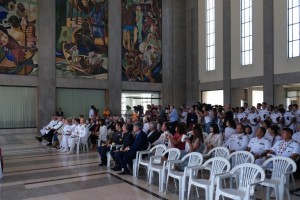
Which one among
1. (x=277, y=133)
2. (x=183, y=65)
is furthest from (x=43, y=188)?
(x=183, y=65)

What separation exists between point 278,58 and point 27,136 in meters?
15.2

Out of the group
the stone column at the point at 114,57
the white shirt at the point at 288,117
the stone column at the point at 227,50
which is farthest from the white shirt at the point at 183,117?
the stone column at the point at 114,57

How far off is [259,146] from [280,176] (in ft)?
4.99

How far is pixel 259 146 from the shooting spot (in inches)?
270

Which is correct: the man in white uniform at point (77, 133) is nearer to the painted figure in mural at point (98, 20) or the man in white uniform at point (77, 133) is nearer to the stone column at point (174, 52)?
the painted figure in mural at point (98, 20)

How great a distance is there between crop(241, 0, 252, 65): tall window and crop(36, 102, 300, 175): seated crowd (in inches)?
286

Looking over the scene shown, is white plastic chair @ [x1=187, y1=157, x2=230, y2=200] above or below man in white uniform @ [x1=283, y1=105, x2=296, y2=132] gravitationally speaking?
below

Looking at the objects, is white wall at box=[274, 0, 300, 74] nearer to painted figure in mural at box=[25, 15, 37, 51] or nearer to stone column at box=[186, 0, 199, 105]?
stone column at box=[186, 0, 199, 105]

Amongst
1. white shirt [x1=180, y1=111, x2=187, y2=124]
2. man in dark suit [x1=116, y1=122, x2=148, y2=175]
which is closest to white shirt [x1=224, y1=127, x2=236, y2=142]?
man in dark suit [x1=116, y1=122, x2=148, y2=175]

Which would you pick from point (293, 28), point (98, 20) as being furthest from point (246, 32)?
point (98, 20)

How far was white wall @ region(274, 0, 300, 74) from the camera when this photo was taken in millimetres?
16548

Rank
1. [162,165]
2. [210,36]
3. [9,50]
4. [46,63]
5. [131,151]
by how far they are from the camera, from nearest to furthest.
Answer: [162,165] → [131,151] → [9,50] → [46,63] → [210,36]

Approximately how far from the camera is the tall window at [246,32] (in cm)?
1888

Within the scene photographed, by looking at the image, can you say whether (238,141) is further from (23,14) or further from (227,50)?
(23,14)
